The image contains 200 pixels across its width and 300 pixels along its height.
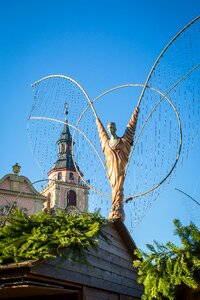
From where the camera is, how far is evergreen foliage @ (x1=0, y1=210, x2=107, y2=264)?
272 inches

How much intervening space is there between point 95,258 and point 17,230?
1848 millimetres

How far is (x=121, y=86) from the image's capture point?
1223 centimetres

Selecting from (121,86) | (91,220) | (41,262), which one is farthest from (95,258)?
(121,86)

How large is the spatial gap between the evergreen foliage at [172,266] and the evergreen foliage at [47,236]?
1.26 metres

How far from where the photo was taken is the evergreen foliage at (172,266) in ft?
21.2

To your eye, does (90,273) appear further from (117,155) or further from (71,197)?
(71,197)

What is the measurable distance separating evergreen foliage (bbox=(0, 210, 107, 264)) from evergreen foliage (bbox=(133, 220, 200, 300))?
1260 mm

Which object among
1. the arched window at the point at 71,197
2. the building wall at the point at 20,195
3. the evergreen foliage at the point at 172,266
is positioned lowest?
the evergreen foliage at the point at 172,266

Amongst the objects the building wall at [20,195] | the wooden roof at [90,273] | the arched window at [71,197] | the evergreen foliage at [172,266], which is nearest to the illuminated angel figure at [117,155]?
the wooden roof at [90,273]

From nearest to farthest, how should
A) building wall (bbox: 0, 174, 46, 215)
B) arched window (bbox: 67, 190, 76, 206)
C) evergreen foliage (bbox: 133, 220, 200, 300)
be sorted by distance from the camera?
evergreen foliage (bbox: 133, 220, 200, 300)
building wall (bbox: 0, 174, 46, 215)
arched window (bbox: 67, 190, 76, 206)

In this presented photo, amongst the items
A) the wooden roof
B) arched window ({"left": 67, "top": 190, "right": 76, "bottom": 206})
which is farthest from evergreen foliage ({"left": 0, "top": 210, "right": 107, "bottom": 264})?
arched window ({"left": 67, "top": 190, "right": 76, "bottom": 206})

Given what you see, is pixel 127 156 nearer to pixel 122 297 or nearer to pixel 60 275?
pixel 122 297

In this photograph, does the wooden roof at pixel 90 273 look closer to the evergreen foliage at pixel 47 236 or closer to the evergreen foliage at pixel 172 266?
the evergreen foliage at pixel 47 236

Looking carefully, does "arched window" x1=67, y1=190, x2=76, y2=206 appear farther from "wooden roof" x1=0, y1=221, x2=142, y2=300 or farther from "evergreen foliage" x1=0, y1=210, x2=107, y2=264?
"evergreen foliage" x1=0, y1=210, x2=107, y2=264
